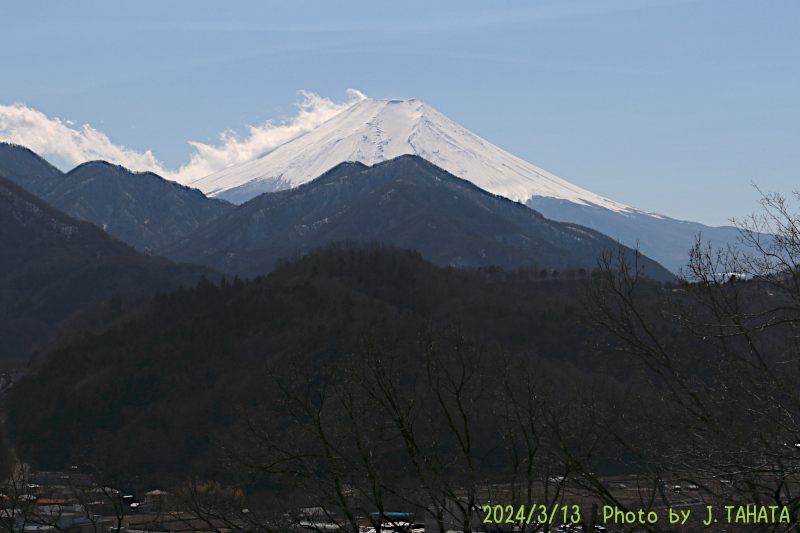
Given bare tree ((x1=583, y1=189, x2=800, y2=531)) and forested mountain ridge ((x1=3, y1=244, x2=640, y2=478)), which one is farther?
forested mountain ridge ((x1=3, y1=244, x2=640, y2=478))

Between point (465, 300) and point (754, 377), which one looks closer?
point (754, 377)

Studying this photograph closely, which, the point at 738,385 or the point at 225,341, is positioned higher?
the point at 738,385

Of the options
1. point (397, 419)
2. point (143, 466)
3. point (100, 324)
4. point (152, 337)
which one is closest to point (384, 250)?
point (152, 337)

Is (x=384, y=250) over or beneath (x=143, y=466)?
over

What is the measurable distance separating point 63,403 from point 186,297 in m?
51.7

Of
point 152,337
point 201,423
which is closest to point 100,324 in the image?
point 152,337

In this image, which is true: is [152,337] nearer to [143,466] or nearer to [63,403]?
[63,403]

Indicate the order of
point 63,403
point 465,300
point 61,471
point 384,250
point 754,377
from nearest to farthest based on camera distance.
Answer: point 754,377
point 61,471
point 63,403
point 465,300
point 384,250

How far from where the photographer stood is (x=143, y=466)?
109 metres

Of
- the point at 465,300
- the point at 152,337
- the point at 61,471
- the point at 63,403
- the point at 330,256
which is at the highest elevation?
the point at 330,256

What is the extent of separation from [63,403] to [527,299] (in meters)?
101

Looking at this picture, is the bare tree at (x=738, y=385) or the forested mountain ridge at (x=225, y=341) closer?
the bare tree at (x=738, y=385)

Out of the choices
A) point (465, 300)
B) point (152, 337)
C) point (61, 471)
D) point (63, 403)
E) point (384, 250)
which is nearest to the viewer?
point (61, 471)

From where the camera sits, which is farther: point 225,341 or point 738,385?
point 225,341
